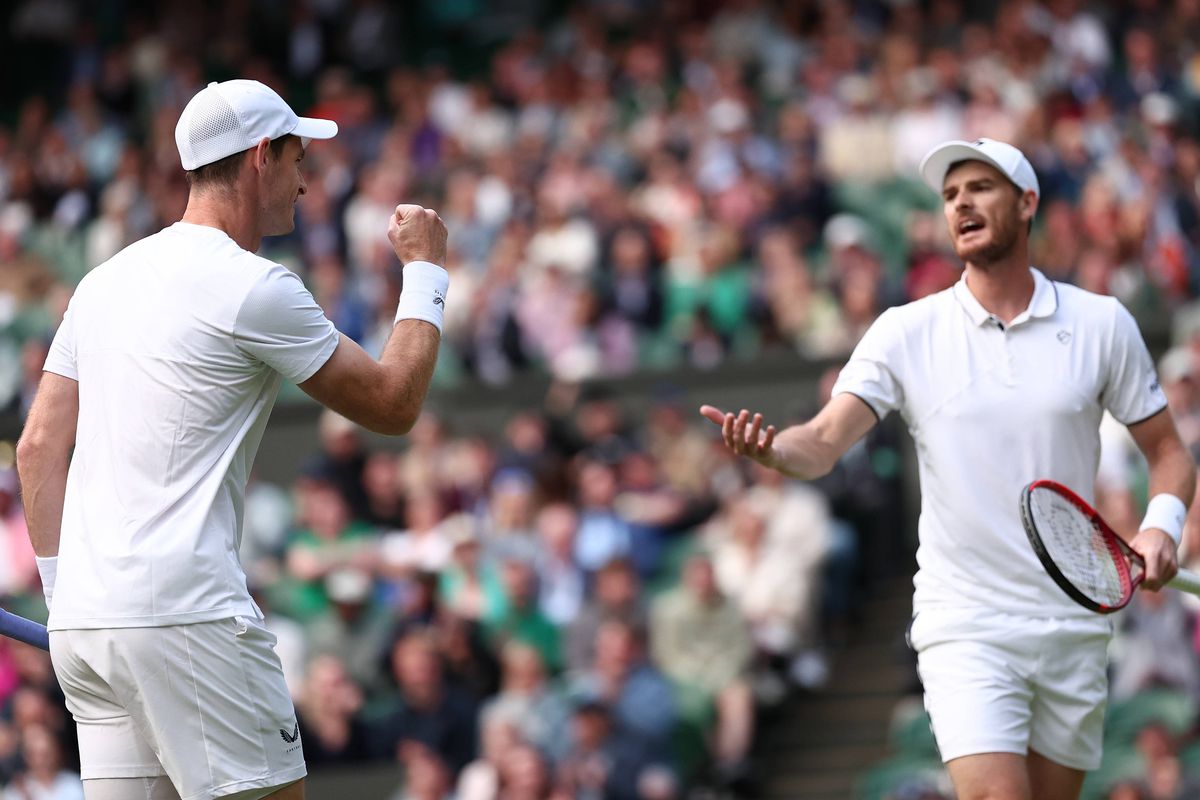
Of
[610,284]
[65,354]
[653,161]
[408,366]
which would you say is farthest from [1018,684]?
[653,161]

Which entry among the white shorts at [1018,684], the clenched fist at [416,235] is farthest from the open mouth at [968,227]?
the clenched fist at [416,235]

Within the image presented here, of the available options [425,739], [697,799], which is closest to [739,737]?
[697,799]

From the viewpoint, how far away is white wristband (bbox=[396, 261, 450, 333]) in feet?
14.6

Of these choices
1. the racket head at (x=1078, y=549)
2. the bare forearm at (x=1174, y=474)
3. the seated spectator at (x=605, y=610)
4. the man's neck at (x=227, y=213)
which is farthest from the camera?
the seated spectator at (x=605, y=610)

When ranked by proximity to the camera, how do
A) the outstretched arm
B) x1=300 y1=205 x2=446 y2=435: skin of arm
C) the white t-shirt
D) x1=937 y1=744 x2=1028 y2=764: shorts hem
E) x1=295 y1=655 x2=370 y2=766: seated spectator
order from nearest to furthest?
the white t-shirt
x1=300 y1=205 x2=446 y2=435: skin of arm
the outstretched arm
x1=937 y1=744 x2=1028 y2=764: shorts hem
x1=295 y1=655 x2=370 y2=766: seated spectator

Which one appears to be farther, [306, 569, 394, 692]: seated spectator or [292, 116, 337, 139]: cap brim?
[306, 569, 394, 692]: seated spectator

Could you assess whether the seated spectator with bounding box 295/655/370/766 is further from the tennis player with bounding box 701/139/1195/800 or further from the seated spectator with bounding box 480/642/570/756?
the tennis player with bounding box 701/139/1195/800

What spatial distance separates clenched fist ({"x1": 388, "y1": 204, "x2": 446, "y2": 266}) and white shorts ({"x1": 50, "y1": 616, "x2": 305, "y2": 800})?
0.98m

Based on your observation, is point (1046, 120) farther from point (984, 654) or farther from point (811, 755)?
point (984, 654)

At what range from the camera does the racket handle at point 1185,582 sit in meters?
5.21

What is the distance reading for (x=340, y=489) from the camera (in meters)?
12.3

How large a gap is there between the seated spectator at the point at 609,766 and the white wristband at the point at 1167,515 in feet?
15.2

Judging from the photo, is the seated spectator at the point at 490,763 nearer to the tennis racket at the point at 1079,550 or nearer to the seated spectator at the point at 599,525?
the seated spectator at the point at 599,525

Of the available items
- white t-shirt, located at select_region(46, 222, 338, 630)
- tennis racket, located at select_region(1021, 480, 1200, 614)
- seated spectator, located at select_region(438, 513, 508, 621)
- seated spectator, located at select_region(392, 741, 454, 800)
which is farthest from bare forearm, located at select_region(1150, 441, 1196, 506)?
seated spectator, located at select_region(438, 513, 508, 621)
